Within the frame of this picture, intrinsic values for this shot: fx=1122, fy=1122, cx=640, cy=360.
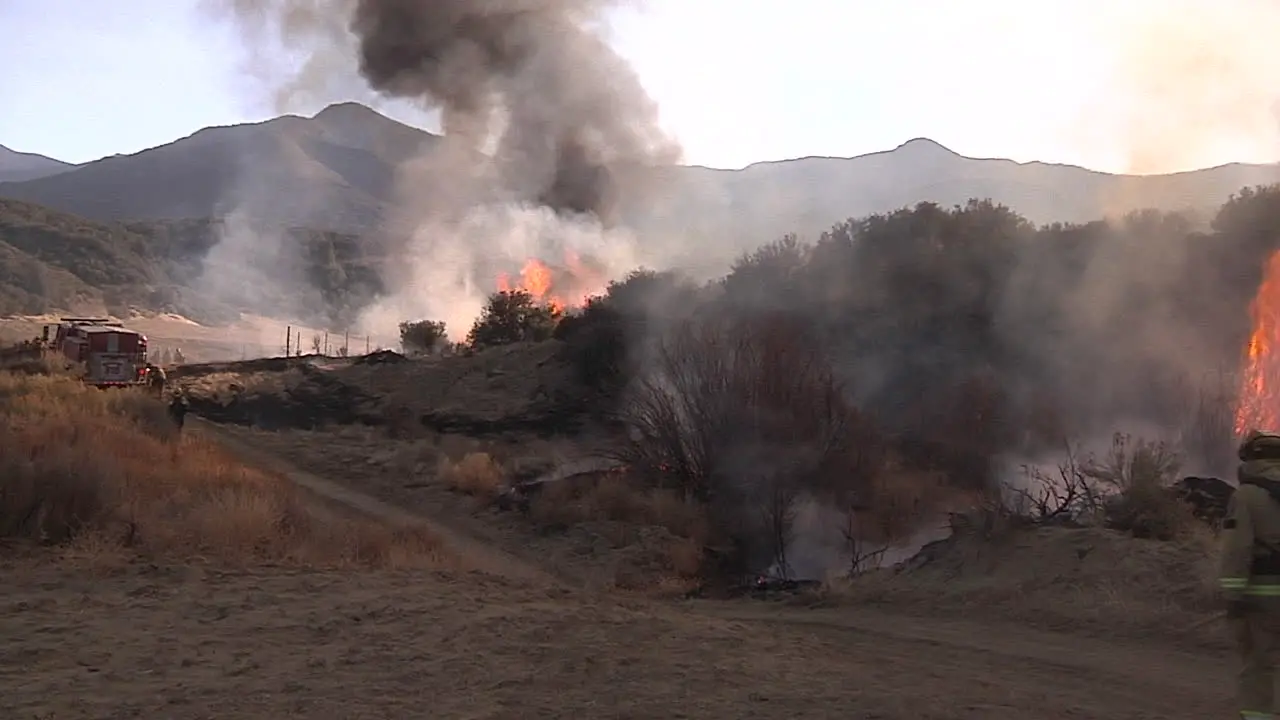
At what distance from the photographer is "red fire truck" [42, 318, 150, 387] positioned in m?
Result: 37.4

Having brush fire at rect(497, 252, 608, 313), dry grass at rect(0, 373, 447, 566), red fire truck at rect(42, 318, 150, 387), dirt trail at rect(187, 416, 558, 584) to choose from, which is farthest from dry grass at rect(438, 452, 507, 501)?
brush fire at rect(497, 252, 608, 313)

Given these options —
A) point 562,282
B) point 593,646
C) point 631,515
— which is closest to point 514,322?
point 562,282

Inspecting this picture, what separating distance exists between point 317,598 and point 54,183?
190838 mm

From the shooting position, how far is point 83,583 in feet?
35.7

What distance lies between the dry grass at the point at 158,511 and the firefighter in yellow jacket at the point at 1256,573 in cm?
959

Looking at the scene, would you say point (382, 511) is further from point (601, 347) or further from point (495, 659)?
point (601, 347)

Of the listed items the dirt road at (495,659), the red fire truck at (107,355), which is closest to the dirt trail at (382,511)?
the dirt road at (495,659)

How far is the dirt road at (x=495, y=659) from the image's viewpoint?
25.4 feet

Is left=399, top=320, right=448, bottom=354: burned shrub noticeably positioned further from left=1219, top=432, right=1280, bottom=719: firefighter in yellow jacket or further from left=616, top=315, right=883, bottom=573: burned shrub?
left=1219, top=432, right=1280, bottom=719: firefighter in yellow jacket

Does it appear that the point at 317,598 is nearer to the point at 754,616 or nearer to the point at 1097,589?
the point at 754,616

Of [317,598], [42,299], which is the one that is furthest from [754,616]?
[42,299]

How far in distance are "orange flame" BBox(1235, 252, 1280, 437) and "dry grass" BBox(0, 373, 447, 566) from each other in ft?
48.7

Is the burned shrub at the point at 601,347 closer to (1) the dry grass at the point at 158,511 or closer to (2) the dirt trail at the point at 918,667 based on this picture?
(1) the dry grass at the point at 158,511

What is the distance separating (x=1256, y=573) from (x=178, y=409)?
30373 mm
